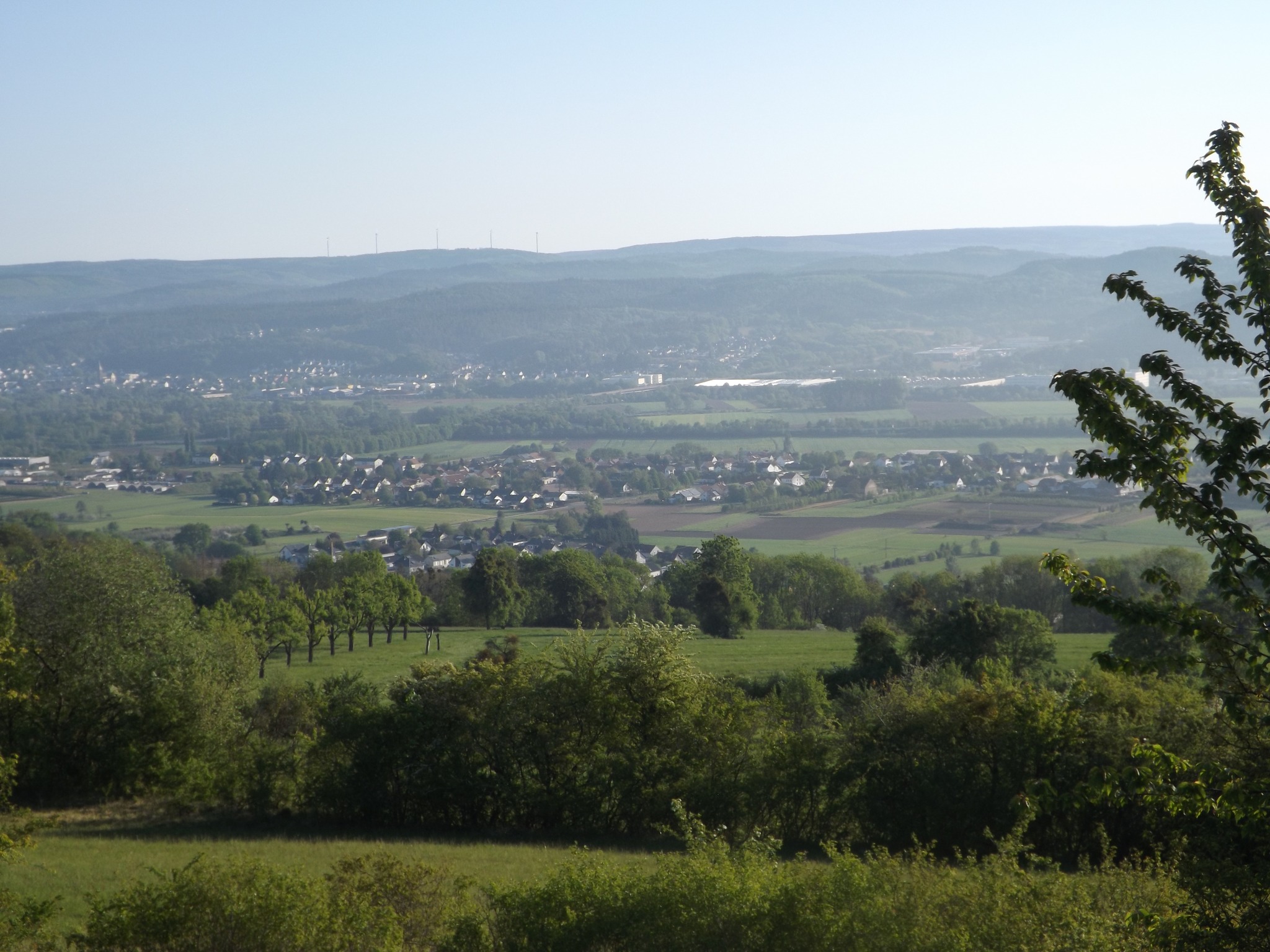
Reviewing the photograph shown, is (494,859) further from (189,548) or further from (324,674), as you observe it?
(189,548)

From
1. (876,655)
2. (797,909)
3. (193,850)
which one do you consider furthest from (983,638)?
(797,909)

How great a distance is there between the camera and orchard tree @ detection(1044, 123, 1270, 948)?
656 centimetres

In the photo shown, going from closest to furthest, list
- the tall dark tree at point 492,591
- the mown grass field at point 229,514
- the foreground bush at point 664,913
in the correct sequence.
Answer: the foreground bush at point 664,913 → the tall dark tree at point 492,591 → the mown grass field at point 229,514

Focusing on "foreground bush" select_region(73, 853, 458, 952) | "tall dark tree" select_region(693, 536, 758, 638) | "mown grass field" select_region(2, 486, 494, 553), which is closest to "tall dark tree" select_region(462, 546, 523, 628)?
"tall dark tree" select_region(693, 536, 758, 638)

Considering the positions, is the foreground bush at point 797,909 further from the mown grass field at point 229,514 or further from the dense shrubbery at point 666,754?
the mown grass field at point 229,514

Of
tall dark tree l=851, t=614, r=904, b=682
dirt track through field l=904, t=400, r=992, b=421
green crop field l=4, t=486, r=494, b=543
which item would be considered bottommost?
green crop field l=4, t=486, r=494, b=543

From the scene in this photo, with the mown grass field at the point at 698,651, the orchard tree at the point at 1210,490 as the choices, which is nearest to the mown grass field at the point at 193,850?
the orchard tree at the point at 1210,490

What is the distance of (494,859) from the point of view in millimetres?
16766

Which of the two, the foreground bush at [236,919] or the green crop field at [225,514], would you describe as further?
the green crop field at [225,514]

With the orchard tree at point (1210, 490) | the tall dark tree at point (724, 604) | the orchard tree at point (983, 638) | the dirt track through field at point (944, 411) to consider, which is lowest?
the dirt track through field at point (944, 411)

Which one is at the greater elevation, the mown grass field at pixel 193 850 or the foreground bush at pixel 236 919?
the foreground bush at pixel 236 919

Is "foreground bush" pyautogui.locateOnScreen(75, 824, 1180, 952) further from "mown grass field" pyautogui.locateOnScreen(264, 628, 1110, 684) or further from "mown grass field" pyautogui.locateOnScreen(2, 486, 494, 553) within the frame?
"mown grass field" pyautogui.locateOnScreen(2, 486, 494, 553)

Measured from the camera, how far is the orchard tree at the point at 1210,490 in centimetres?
656

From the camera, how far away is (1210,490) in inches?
267
